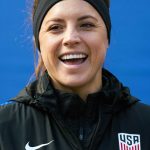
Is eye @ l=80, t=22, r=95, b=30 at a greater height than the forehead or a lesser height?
lesser

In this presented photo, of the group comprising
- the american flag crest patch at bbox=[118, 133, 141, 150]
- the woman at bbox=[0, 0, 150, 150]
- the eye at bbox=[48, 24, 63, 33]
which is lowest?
the american flag crest patch at bbox=[118, 133, 141, 150]

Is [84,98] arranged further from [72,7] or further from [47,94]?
[72,7]

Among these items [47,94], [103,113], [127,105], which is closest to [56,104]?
[47,94]

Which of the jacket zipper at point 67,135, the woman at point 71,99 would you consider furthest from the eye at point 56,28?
the jacket zipper at point 67,135

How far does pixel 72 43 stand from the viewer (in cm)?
119

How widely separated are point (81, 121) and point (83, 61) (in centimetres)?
19

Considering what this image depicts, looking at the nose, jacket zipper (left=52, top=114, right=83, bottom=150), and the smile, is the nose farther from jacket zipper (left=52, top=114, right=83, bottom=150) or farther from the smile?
jacket zipper (left=52, top=114, right=83, bottom=150)

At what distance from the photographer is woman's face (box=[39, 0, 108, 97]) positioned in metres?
1.21

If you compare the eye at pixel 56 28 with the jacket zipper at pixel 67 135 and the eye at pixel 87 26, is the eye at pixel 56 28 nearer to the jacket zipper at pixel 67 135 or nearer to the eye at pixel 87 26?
the eye at pixel 87 26

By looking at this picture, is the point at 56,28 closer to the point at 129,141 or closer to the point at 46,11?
the point at 46,11

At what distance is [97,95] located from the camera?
4.22 ft

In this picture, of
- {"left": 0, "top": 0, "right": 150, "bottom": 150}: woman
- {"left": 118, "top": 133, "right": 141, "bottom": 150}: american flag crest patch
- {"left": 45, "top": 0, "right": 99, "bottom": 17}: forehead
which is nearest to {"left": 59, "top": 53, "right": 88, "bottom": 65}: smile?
{"left": 0, "top": 0, "right": 150, "bottom": 150}: woman

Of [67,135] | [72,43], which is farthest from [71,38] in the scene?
[67,135]

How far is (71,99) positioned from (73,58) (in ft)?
0.42
